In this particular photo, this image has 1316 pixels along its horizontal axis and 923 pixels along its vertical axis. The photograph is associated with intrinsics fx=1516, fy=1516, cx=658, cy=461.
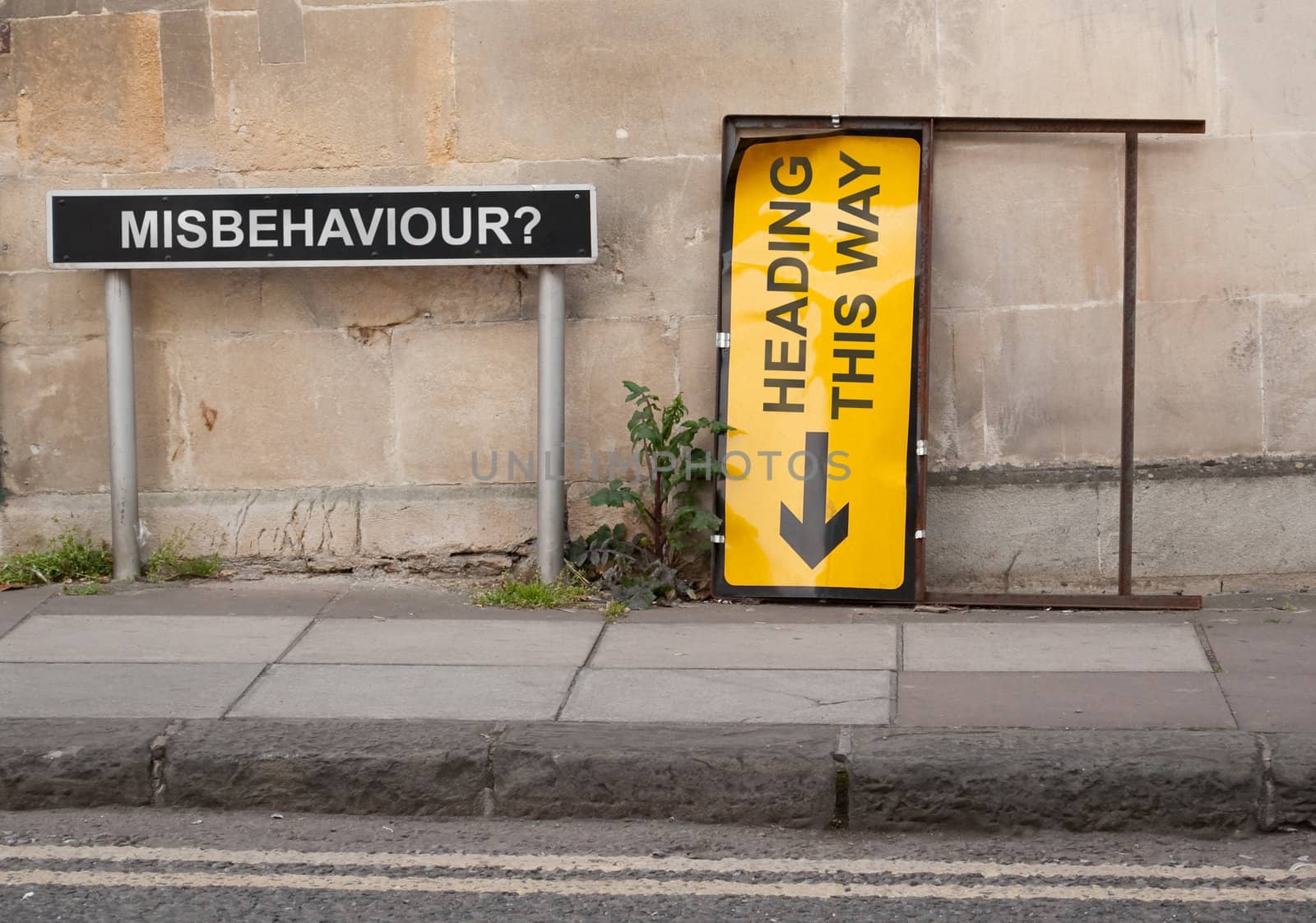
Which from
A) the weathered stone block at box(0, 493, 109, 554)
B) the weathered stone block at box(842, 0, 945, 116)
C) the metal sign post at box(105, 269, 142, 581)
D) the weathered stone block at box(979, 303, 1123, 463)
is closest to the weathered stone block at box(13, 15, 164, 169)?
the metal sign post at box(105, 269, 142, 581)

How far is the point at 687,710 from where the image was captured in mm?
5254

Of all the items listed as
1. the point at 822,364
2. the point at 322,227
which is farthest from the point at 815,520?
the point at 322,227

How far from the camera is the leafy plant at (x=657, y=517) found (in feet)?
22.7

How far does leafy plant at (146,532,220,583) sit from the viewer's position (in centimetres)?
738

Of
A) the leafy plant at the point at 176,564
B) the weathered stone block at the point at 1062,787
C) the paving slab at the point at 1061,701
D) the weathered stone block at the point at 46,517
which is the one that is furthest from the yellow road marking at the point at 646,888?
the weathered stone block at the point at 46,517

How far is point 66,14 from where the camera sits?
718 cm

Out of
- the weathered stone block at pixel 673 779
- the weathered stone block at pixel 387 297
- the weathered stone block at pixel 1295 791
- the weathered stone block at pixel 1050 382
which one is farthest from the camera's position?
the weathered stone block at pixel 387 297

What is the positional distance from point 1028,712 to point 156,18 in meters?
5.08

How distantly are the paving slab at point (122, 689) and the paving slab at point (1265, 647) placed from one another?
3.73m

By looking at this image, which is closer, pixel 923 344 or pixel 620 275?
pixel 923 344

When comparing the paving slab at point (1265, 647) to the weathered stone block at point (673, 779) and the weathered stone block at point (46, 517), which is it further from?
the weathered stone block at point (46, 517)

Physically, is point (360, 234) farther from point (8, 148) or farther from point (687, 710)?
point (687, 710)

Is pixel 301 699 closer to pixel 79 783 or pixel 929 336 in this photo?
pixel 79 783

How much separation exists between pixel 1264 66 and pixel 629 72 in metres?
2.87
